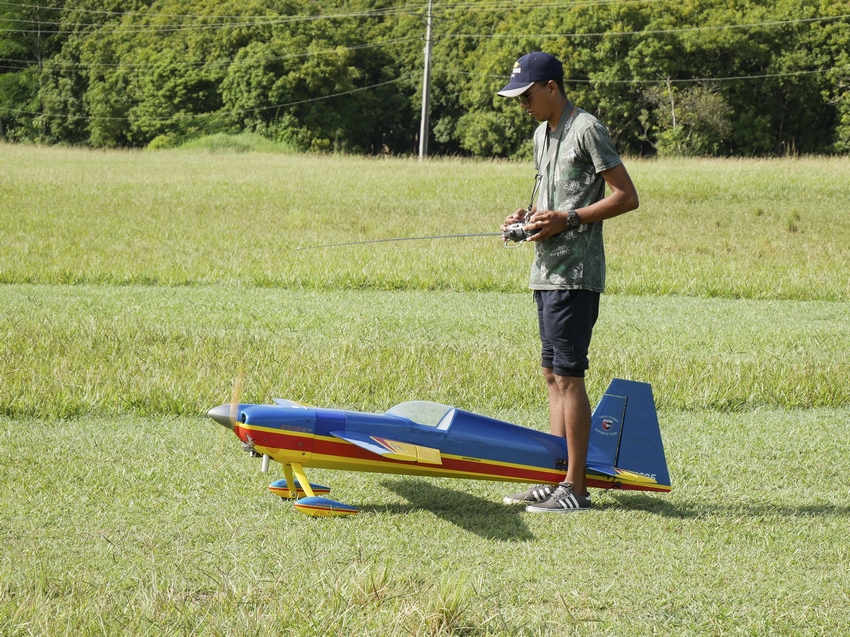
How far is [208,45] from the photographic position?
235 ft

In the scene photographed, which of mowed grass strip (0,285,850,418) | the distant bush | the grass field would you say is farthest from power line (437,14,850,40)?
mowed grass strip (0,285,850,418)

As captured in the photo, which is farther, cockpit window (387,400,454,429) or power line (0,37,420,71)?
power line (0,37,420,71)

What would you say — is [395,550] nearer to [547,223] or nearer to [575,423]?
[575,423]

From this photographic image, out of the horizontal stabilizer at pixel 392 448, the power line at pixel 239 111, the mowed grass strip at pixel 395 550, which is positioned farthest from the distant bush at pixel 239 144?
the horizontal stabilizer at pixel 392 448

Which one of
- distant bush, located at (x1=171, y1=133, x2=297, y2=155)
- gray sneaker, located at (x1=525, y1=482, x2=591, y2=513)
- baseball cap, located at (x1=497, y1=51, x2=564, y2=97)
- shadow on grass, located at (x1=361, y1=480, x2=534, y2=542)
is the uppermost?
baseball cap, located at (x1=497, y1=51, x2=564, y2=97)

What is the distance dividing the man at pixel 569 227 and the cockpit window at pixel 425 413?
64 cm

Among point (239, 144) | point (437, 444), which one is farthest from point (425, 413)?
point (239, 144)

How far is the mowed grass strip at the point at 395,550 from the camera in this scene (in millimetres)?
3430

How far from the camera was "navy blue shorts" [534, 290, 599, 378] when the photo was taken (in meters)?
4.68

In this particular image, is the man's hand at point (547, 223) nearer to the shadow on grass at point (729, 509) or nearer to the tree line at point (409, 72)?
the shadow on grass at point (729, 509)

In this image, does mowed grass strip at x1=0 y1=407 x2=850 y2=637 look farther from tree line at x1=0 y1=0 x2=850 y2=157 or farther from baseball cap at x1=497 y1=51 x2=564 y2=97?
tree line at x1=0 y1=0 x2=850 y2=157

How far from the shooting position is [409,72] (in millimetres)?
68562

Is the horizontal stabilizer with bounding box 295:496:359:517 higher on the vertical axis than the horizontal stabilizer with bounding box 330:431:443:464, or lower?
lower

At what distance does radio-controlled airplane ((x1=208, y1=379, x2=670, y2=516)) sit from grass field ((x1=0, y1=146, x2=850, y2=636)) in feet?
0.60
